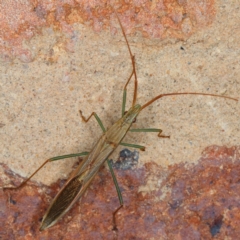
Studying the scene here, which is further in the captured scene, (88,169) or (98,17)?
(88,169)

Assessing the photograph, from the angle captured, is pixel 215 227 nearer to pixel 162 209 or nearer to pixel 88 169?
pixel 162 209

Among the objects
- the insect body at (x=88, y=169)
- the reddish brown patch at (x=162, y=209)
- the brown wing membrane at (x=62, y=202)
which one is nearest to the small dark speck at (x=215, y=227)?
the reddish brown patch at (x=162, y=209)

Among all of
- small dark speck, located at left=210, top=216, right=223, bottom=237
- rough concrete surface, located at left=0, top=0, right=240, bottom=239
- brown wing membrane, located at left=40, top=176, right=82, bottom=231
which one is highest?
rough concrete surface, located at left=0, top=0, right=240, bottom=239

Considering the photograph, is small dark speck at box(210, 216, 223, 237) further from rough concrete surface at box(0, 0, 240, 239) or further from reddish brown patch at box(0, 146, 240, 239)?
rough concrete surface at box(0, 0, 240, 239)

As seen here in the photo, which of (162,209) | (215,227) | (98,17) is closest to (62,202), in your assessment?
(162,209)

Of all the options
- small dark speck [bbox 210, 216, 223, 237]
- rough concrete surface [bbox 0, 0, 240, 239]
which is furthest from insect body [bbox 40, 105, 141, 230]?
small dark speck [bbox 210, 216, 223, 237]

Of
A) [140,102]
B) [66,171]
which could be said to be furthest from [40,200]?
[140,102]

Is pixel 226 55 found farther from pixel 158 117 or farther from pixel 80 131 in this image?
pixel 80 131
